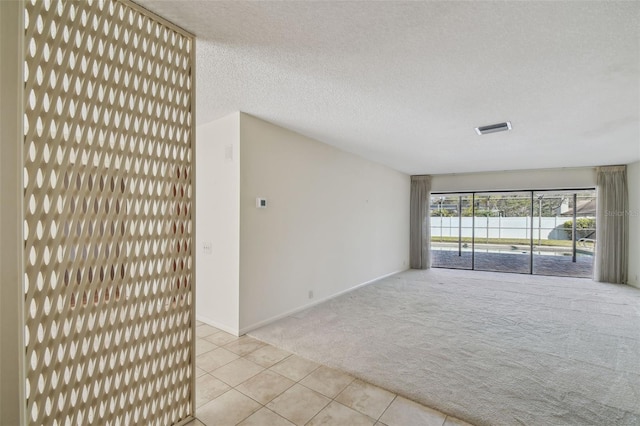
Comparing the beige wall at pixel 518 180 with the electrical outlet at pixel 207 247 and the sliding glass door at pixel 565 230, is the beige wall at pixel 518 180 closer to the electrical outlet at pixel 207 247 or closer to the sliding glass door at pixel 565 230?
the sliding glass door at pixel 565 230

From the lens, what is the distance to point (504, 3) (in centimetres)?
157

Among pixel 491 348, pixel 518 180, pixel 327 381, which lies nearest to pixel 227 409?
pixel 327 381

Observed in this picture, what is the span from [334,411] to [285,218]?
237cm

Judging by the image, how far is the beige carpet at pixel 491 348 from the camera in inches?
83.4

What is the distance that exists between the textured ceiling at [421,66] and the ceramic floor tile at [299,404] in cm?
265

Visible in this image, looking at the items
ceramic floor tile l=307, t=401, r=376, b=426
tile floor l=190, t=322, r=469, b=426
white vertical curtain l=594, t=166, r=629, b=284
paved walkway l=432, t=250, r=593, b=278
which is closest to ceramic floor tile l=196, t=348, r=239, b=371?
tile floor l=190, t=322, r=469, b=426

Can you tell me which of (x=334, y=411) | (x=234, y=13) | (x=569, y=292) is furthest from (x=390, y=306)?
(x=234, y=13)

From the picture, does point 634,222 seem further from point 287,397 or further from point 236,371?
point 236,371

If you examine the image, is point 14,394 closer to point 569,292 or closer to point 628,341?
point 628,341

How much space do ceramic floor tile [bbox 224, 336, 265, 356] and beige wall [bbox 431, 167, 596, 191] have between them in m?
6.63

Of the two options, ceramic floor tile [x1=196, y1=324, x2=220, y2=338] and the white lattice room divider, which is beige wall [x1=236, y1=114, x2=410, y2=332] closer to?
ceramic floor tile [x1=196, y1=324, x2=220, y2=338]

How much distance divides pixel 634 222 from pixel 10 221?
9290mm

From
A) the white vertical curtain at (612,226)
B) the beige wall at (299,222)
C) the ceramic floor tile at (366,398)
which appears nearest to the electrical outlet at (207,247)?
the beige wall at (299,222)

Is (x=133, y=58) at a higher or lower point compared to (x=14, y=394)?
higher
